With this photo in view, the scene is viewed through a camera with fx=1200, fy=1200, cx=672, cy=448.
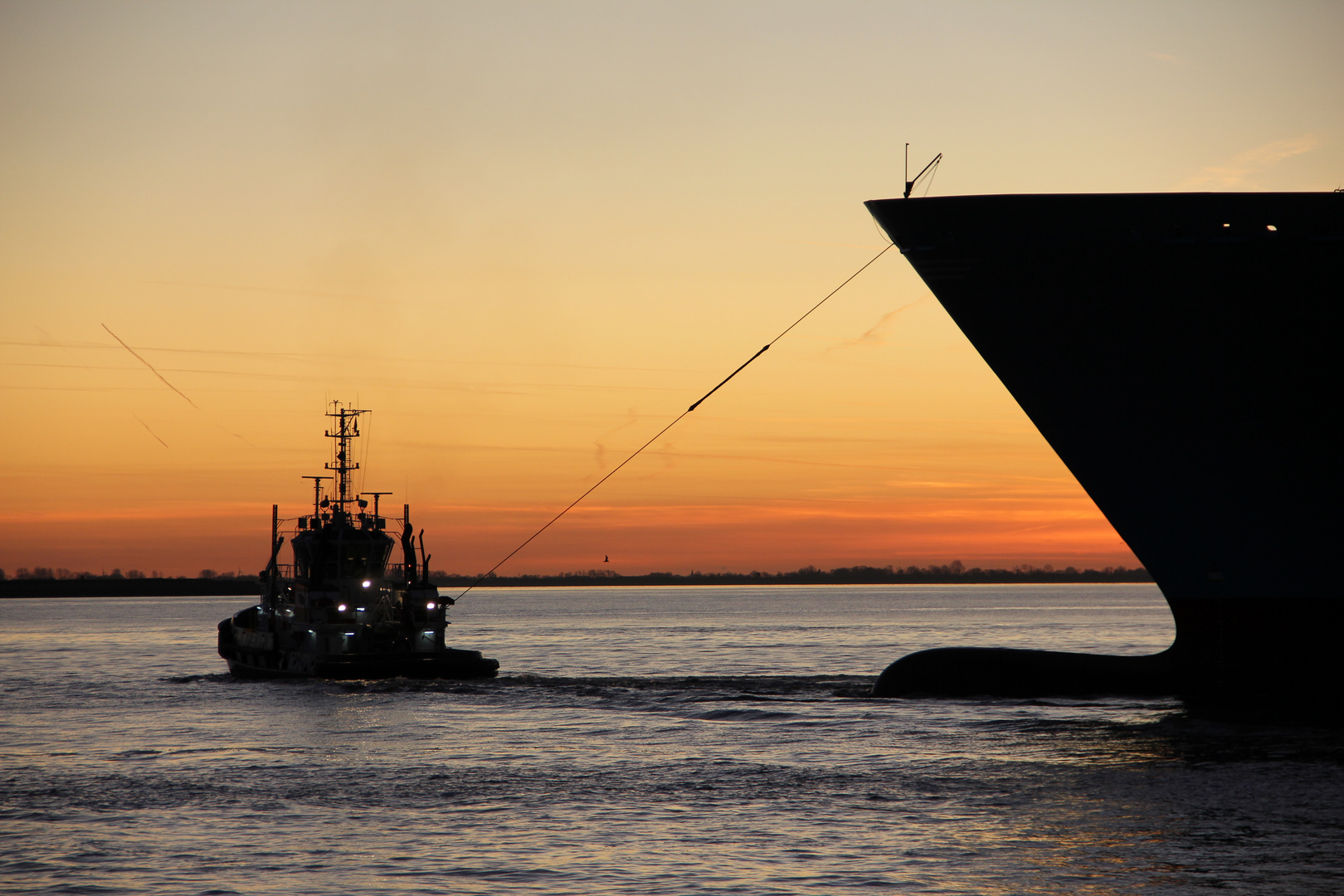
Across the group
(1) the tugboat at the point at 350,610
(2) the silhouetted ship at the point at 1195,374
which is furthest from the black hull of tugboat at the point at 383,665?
(2) the silhouetted ship at the point at 1195,374

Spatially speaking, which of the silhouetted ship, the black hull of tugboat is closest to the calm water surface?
the black hull of tugboat

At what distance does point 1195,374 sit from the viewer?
2308 cm

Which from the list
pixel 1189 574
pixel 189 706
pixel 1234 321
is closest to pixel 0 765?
pixel 189 706

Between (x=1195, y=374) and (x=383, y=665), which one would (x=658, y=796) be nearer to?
(x=1195, y=374)

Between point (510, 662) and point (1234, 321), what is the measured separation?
4607cm

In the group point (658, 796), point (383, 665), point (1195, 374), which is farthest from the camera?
point (383, 665)

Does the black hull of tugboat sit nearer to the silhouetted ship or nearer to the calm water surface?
the calm water surface

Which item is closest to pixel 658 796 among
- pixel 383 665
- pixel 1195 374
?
pixel 1195 374

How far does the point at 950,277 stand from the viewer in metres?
24.3

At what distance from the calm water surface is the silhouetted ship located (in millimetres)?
2858

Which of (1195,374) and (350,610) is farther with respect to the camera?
(350,610)

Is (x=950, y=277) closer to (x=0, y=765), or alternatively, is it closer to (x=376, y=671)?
(x=0, y=765)

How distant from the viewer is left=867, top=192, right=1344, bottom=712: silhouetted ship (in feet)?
72.6

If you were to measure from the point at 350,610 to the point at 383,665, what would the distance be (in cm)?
315
